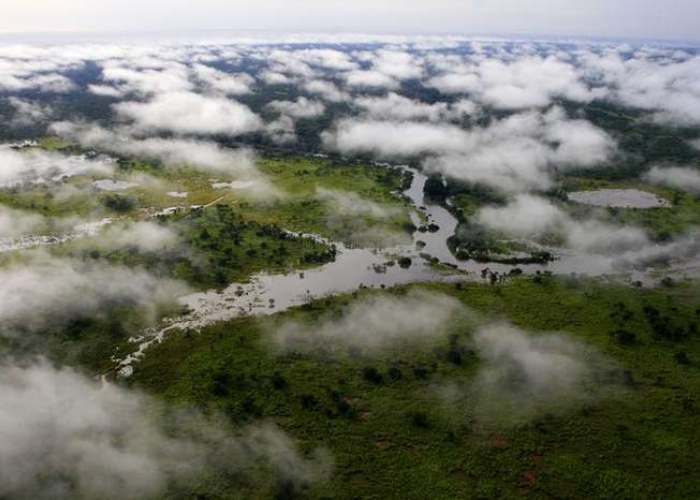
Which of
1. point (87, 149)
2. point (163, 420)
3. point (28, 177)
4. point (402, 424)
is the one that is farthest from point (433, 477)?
point (87, 149)

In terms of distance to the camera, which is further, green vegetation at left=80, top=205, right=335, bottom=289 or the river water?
green vegetation at left=80, top=205, right=335, bottom=289

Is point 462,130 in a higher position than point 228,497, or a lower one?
higher

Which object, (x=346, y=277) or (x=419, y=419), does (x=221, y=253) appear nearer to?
(x=346, y=277)

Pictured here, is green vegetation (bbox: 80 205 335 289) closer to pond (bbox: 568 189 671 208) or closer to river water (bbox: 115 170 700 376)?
river water (bbox: 115 170 700 376)

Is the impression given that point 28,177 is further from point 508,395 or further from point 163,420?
point 508,395

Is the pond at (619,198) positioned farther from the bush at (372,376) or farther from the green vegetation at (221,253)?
the bush at (372,376)

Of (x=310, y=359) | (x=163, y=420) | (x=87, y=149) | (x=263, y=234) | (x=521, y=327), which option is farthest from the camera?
(x=87, y=149)

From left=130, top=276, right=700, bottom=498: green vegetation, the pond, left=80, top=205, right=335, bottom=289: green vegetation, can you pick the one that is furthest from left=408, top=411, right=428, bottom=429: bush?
the pond

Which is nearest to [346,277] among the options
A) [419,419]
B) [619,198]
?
[419,419]
